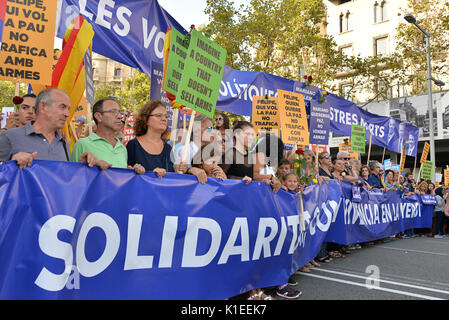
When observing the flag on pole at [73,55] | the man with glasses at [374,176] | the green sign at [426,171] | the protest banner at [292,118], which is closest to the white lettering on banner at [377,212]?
the man with glasses at [374,176]

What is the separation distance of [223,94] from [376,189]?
391 cm

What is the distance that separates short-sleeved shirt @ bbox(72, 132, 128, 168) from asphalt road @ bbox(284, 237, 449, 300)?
222 centimetres

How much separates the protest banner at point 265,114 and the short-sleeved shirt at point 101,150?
4182 millimetres

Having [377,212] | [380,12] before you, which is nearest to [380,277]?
[377,212]

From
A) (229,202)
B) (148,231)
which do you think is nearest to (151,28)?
(229,202)

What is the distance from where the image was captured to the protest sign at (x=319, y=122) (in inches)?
284

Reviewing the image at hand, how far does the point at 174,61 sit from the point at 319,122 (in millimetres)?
4356

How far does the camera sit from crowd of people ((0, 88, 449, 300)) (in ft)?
8.38

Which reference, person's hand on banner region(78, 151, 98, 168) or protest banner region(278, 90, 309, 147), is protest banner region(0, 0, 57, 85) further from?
protest banner region(278, 90, 309, 147)

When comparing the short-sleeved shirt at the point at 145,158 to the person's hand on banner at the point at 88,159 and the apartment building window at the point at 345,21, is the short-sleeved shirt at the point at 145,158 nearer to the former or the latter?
the person's hand on banner at the point at 88,159

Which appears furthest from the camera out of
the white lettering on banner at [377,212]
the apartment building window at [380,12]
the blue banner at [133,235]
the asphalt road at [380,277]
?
the apartment building window at [380,12]

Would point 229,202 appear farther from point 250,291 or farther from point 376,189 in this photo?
point 376,189

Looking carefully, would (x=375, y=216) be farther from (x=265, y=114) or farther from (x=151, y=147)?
(x=151, y=147)

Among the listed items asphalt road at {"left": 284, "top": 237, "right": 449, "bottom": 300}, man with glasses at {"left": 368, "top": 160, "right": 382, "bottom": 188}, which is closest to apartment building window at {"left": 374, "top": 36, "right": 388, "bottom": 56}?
man with glasses at {"left": 368, "top": 160, "right": 382, "bottom": 188}
